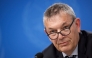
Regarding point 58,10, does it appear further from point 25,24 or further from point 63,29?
point 25,24

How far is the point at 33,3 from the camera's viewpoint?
236 centimetres

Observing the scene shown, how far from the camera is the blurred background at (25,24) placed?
2.27m

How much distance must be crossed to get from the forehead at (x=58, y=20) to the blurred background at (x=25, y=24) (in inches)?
41.8

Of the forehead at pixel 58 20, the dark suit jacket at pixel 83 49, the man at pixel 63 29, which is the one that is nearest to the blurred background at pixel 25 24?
the dark suit jacket at pixel 83 49

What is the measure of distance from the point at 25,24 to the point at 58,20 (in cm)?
121

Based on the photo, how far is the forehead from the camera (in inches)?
47.3

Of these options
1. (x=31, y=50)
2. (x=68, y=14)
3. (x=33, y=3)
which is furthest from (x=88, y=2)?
(x=68, y=14)

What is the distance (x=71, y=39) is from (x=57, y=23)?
160 mm

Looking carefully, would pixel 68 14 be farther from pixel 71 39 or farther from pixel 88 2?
pixel 88 2

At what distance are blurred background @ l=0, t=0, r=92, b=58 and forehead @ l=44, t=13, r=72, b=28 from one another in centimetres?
106

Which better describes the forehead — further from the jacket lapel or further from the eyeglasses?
the jacket lapel

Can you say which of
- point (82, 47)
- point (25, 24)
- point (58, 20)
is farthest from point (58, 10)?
point (25, 24)

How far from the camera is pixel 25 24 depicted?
2.37 meters

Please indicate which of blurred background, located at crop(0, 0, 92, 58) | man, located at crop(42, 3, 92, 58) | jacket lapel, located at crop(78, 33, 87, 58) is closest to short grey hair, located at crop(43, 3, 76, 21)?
man, located at crop(42, 3, 92, 58)
